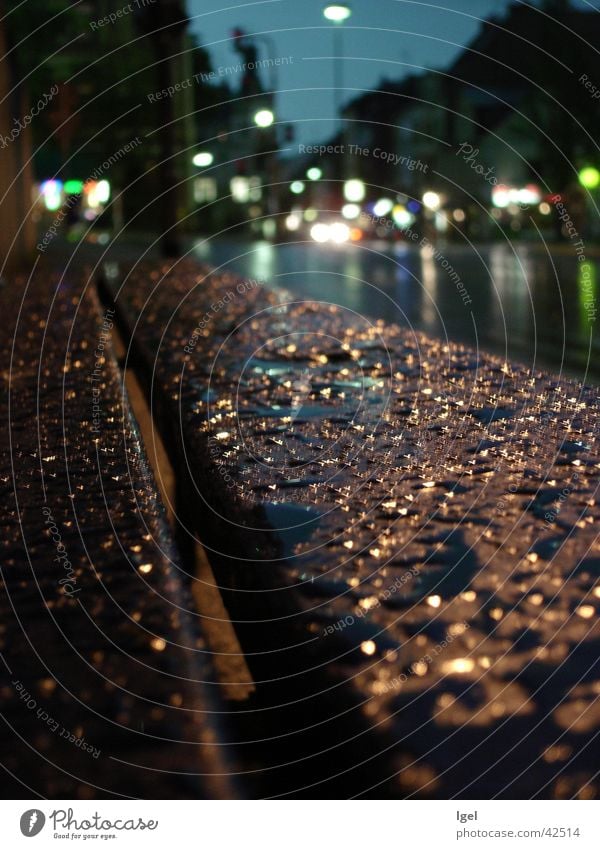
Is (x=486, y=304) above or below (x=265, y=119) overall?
above

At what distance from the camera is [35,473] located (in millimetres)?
1798

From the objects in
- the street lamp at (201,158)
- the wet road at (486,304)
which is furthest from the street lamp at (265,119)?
the wet road at (486,304)

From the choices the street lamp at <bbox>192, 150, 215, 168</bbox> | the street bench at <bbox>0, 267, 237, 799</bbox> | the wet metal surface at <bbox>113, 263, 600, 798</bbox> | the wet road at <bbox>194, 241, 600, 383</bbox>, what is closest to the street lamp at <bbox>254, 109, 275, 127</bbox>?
the street lamp at <bbox>192, 150, 215, 168</bbox>

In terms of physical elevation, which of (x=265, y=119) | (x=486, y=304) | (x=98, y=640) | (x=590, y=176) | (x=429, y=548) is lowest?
(x=98, y=640)

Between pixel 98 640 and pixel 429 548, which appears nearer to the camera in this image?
pixel 98 640

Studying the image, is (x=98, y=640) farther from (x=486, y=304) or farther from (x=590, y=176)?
(x=590, y=176)

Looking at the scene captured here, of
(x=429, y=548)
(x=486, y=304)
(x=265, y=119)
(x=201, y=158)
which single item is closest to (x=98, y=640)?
(x=429, y=548)
